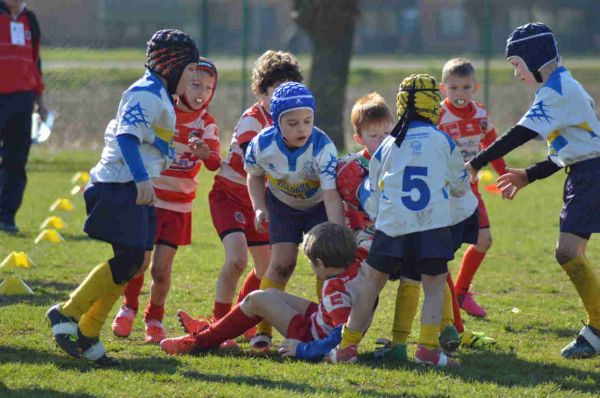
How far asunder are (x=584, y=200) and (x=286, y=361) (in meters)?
1.93

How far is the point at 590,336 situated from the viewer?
5965 millimetres

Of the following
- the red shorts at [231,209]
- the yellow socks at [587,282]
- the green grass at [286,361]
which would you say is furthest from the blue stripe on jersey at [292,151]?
the yellow socks at [587,282]

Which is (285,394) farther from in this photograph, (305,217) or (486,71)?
(486,71)

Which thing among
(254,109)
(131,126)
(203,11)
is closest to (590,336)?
(254,109)

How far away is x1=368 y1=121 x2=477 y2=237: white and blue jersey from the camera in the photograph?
5.42 meters

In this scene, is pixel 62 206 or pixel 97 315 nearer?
pixel 97 315

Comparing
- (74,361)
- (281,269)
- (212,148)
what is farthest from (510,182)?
(74,361)

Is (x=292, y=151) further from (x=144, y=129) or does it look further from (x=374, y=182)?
(x=144, y=129)

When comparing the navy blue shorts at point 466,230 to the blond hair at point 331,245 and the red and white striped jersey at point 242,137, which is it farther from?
the red and white striped jersey at point 242,137

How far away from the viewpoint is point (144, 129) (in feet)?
17.7

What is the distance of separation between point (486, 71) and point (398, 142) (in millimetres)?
13367

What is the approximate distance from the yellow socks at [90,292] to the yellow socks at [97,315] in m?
0.04

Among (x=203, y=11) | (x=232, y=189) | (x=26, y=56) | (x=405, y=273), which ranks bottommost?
(x=405, y=273)

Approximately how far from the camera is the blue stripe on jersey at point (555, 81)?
586 centimetres
